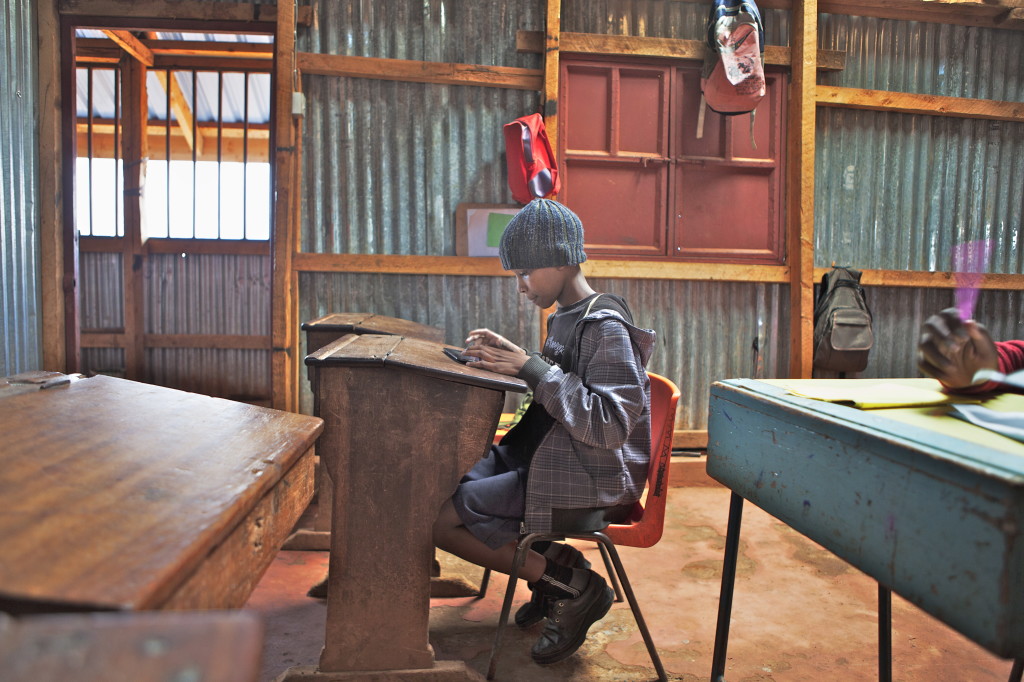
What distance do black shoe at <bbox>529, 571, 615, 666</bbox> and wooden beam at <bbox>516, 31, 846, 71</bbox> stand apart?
3.68m

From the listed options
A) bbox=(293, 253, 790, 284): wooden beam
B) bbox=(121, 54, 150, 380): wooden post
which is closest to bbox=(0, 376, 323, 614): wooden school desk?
bbox=(293, 253, 790, 284): wooden beam

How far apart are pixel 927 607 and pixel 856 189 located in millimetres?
4617

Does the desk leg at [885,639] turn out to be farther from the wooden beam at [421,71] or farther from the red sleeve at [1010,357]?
the wooden beam at [421,71]

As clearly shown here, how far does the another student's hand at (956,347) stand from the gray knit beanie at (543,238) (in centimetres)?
109

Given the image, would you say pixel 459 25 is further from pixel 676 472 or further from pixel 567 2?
pixel 676 472

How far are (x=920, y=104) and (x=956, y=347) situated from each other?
453 centimetres

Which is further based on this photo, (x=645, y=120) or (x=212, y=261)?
(x=212, y=261)

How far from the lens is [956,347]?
1322 mm

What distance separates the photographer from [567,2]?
4691 millimetres

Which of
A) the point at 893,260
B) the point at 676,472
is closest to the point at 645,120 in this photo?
the point at 893,260

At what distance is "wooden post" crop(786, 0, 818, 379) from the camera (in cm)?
468

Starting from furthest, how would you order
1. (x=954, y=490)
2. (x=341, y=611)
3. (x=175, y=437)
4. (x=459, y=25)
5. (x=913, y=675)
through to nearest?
(x=459, y=25)
(x=913, y=675)
(x=341, y=611)
(x=175, y=437)
(x=954, y=490)

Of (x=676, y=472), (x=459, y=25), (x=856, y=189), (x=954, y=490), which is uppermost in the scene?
(x=459, y=25)

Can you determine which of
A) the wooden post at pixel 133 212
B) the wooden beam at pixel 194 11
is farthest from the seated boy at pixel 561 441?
the wooden post at pixel 133 212
